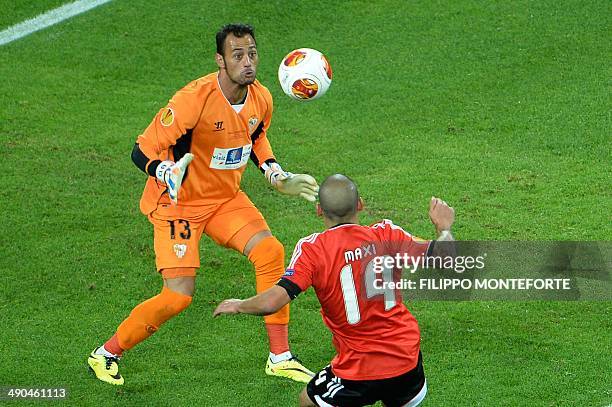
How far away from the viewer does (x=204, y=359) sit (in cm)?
829

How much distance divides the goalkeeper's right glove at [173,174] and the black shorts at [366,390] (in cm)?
177

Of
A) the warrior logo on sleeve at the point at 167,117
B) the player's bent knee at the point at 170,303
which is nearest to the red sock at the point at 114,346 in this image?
the player's bent knee at the point at 170,303

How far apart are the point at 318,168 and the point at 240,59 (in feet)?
13.6

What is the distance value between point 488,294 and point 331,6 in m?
7.63

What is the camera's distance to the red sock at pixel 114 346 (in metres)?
7.95

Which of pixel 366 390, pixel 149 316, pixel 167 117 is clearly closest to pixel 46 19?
pixel 167 117

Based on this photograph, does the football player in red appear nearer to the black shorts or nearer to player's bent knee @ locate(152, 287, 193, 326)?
the black shorts

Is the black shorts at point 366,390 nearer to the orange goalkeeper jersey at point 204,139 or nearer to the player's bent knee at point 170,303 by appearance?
the player's bent knee at point 170,303

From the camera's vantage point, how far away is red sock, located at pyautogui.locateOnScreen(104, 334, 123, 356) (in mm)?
7949

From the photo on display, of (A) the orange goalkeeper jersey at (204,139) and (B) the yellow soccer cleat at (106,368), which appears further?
(B) the yellow soccer cleat at (106,368)

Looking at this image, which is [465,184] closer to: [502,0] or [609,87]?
[609,87]

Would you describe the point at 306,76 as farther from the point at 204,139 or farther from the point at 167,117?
the point at 167,117

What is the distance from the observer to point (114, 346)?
7953 millimetres

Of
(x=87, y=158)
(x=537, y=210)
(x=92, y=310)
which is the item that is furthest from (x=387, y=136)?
(x=92, y=310)
